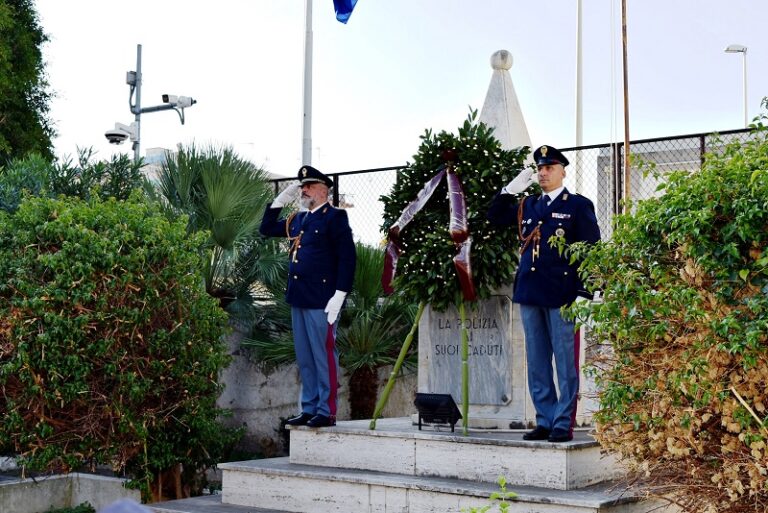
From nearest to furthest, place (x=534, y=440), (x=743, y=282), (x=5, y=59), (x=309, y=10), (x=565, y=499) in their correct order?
1. (x=743, y=282)
2. (x=565, y=499)
3. (x=534, y=440)
4. (x=309, y=10)
5. (x=5, y=59)

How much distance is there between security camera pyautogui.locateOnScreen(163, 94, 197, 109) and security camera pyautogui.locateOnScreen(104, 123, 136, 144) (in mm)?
1042

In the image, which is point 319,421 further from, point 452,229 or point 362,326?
point 362,326

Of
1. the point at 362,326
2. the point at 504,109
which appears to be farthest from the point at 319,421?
the point at 362,326

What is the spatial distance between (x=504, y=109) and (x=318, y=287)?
216 centimetres

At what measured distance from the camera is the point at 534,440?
6.91 meters

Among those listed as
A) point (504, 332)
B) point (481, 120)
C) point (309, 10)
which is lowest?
point (504, 332)

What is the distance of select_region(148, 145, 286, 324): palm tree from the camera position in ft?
35.7

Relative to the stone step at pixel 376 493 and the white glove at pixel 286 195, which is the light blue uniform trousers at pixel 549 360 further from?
the white glove at pixel 286 195

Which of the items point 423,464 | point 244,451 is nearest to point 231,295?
point 244,451

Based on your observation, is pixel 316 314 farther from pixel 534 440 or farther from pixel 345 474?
pixel 534 440

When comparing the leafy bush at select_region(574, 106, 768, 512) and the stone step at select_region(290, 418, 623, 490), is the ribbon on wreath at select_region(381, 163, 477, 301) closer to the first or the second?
the stone step at select_region(290, 418, 623, 490)

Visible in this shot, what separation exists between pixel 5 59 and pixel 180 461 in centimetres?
1370

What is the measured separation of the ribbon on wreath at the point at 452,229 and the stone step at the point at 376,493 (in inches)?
53.7

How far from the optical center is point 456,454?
709 cm
